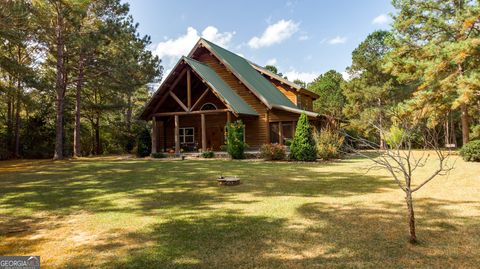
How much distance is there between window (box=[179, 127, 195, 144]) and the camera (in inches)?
1035

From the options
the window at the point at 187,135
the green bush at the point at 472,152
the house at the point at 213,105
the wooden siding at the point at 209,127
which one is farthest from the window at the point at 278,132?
the green bush at the point at 472,152

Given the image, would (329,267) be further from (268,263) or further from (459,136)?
(459,136)

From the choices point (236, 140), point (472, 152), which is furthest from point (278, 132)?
point (472, 152)

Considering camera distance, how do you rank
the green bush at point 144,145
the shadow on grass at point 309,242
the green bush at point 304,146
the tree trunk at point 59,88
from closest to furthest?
the shadow on grass at point 309,242, the green bush at point 304,146, the tree trunk at point 59,88, the green bush at point 144,145

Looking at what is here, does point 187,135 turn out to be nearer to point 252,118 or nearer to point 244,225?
point 252,118

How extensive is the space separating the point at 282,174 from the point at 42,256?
9.06 metres

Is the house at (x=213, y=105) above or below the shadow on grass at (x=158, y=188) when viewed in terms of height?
above

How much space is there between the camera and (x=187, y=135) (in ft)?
86.7

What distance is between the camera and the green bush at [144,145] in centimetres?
2389

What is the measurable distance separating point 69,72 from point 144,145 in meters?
9.83

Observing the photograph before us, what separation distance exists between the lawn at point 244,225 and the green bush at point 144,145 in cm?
1353

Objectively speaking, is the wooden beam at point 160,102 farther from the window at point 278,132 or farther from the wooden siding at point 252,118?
the window at point 278,132

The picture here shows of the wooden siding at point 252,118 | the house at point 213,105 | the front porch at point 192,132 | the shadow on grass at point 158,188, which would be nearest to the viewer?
the shadow on grass at point 158,188

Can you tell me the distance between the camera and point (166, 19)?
22.7 m
